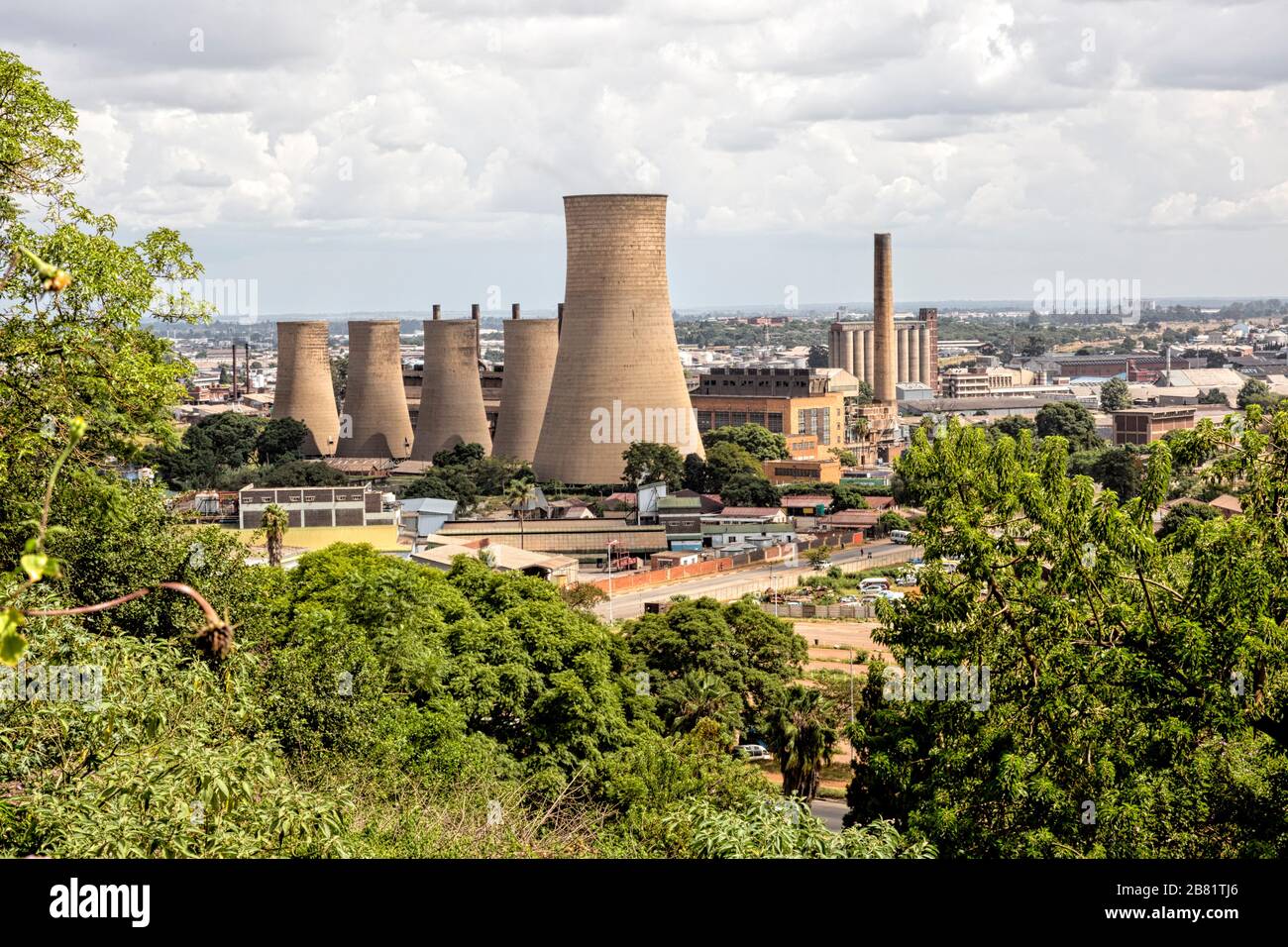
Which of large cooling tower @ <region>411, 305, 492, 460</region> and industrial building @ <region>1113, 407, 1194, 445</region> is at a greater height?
large cooling tower @ <region>411, 305, 492, 460</region>

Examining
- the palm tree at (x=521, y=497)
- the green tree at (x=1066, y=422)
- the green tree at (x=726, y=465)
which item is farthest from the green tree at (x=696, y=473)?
the green tree at (x=1066, y=422)

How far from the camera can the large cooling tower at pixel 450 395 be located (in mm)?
48000

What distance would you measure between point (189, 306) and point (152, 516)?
2249 mm

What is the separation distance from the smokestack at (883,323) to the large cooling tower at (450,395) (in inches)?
807

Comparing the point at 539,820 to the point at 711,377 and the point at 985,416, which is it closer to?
the point at 711,377

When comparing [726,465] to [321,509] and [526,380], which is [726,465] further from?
[321,509]

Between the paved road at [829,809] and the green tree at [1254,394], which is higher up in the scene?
the green tree at [1254,394]

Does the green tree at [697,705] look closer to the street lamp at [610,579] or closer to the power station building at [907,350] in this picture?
the street lamp at [610,579]

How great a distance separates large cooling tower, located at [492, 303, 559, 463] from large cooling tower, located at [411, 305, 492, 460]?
245 cm

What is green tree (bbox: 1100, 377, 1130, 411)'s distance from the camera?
3068 inches

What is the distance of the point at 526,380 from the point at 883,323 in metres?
22.3

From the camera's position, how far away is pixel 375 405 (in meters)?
50.3

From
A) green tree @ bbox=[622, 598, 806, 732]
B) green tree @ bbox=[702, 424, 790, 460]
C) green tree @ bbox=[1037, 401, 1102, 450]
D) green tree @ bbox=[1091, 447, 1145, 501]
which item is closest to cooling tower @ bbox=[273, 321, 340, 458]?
green tree @ bbox=[702, 424, 790, 460]

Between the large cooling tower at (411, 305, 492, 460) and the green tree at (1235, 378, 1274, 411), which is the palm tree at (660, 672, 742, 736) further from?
the green tree at (1235, 378, 1274, 411)
